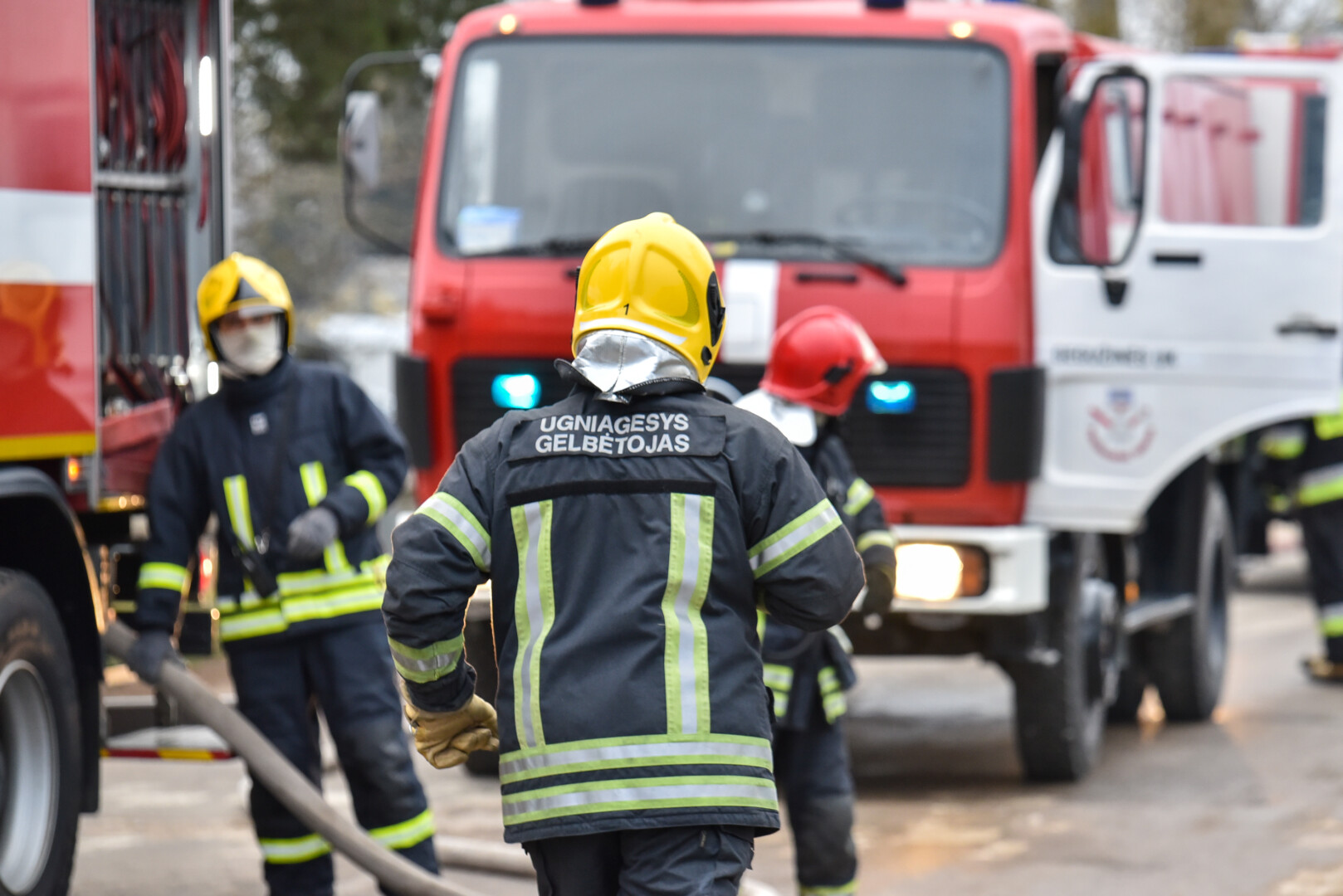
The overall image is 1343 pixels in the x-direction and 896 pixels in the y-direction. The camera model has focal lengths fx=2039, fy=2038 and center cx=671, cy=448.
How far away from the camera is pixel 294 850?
5.01m

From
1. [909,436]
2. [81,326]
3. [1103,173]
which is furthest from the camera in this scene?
[1103,173]

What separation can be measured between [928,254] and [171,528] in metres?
2.82

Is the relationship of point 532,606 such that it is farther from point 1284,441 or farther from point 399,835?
point 1284,441

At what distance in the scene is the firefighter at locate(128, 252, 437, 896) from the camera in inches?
196

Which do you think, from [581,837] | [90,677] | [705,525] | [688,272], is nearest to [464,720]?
[581,837]

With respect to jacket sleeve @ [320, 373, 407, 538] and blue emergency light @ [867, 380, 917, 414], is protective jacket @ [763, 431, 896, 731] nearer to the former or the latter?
jacket sleeve @ [320, 373, 407, 538]

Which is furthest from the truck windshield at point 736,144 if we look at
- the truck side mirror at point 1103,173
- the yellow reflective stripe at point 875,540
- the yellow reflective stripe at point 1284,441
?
the yellow reflective stripe at point 1284,441

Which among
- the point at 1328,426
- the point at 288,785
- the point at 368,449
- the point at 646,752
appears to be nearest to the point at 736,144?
the point at 368,449

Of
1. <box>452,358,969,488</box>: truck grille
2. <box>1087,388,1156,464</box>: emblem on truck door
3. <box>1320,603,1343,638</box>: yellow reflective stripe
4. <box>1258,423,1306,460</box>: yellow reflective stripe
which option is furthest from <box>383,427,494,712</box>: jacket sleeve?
<box>1258,423,1306,460</box>: yellow reflective stripe

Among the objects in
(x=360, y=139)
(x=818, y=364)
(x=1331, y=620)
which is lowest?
(x=1331, y=620)

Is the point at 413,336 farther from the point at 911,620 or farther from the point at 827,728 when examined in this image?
the point at 827,728

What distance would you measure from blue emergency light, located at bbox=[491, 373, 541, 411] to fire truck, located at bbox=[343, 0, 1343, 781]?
0.01 meters

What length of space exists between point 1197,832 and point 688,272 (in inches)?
158

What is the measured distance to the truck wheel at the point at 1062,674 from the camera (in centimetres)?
699
